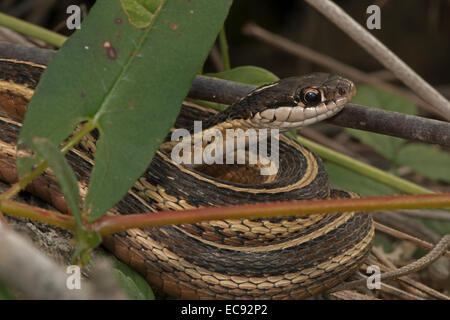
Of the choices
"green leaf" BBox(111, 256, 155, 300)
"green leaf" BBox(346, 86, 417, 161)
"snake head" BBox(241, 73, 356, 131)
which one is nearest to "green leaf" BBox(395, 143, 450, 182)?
"green leaf" BBox(346, 86, 417, 161)

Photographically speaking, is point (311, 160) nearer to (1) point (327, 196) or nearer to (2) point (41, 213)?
(1) point (327, 196)

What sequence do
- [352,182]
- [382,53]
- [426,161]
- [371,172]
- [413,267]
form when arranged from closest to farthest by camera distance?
1. [413,267]
2. [382,53]
3. [371,172]
4. [352,182]
5. [426,161]

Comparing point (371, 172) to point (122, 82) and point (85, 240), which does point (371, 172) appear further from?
point (85, 240)

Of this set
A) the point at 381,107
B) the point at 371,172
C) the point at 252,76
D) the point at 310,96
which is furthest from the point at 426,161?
the point at 252,76

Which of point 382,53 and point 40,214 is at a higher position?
point 382,53

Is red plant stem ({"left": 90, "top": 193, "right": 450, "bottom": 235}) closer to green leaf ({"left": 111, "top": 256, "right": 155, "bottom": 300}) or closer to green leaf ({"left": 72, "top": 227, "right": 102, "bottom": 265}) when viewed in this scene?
green leaf ({"left": 72, "top": 227, "right": 102, "bottom": 265})

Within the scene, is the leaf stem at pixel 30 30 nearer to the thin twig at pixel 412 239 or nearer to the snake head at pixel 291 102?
the snake head at pixel 291 102
